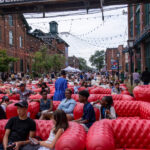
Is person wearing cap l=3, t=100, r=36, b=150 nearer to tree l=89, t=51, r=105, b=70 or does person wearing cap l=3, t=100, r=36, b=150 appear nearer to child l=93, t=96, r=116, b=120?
child l=93, t=96, r=116, b=120

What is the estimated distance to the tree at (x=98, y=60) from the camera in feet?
270

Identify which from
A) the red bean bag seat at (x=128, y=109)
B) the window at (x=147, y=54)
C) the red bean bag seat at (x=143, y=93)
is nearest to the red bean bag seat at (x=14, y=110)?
the red bean bag seat at (x=128, y=109)

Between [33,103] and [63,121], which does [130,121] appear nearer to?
[63,121]

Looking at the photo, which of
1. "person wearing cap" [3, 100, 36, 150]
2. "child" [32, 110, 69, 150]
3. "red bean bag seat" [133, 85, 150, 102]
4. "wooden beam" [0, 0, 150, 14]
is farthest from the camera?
"wooden beam" [0, 0, 150, 14]

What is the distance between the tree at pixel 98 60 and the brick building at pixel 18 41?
4152 centimetres

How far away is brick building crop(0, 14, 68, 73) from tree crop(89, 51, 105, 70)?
41.5 m

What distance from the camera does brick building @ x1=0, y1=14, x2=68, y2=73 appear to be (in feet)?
97.6

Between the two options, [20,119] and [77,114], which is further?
[77,114]

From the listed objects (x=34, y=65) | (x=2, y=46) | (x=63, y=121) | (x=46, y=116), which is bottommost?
(x=46, y=116)

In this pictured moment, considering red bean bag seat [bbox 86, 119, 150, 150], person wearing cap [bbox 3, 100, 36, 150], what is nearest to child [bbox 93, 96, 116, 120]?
red bean bag seat [bbox 86, 119, 150, 150]

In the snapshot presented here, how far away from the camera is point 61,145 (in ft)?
10.9

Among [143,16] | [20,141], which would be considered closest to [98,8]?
[20,141]

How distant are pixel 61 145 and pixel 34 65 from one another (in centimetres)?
3349

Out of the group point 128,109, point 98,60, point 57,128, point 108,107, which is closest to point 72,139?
point 57,128
